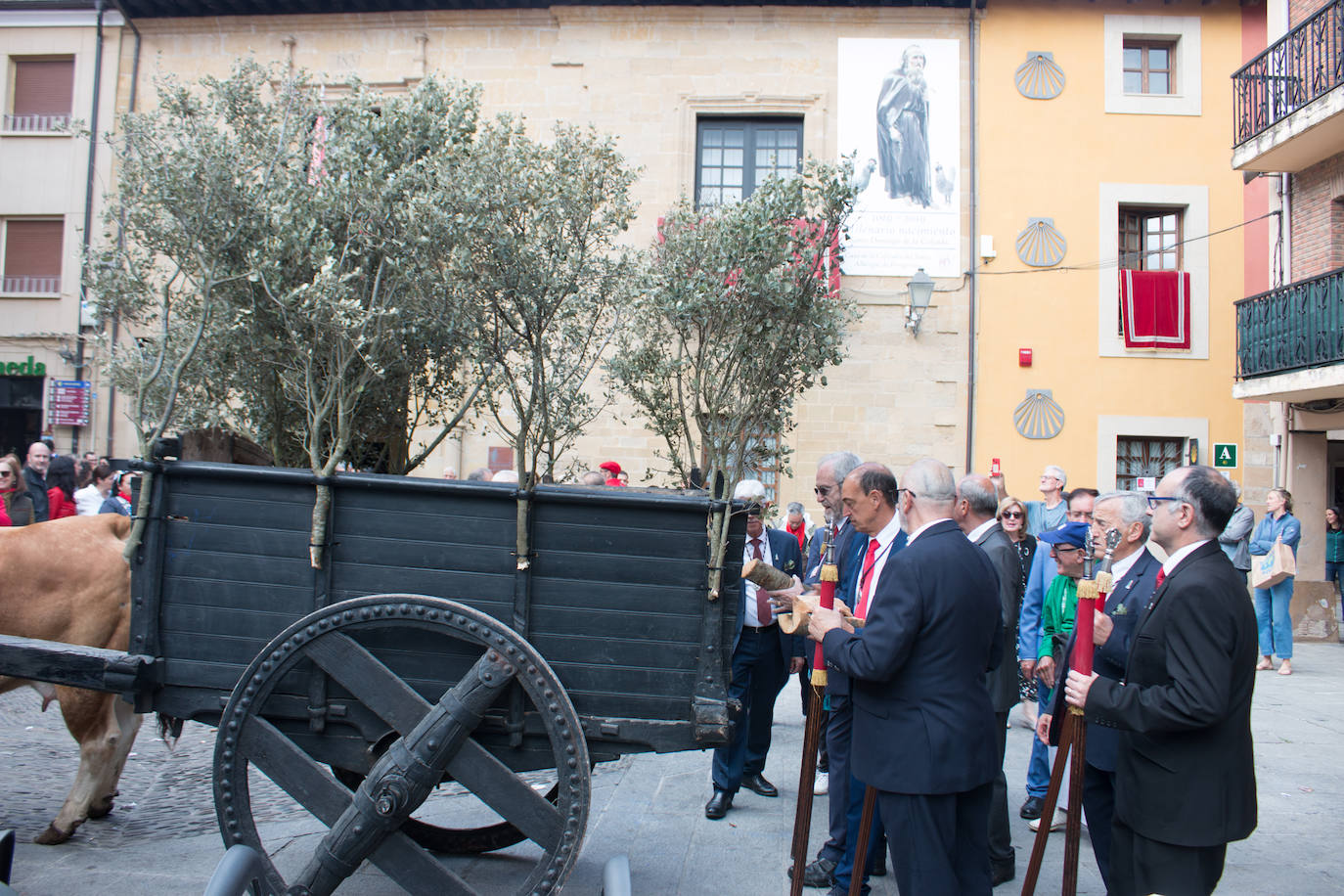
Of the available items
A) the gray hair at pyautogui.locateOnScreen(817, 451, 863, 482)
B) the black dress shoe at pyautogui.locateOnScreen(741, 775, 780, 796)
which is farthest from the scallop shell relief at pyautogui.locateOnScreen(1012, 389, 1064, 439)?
the gray hair at pyautogui.locateOnScreen(817, 451, 863, 482)

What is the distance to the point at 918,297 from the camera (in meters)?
14.0

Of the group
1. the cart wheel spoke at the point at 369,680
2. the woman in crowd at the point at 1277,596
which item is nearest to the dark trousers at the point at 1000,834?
the cart wheel spoke at the point at 369,680

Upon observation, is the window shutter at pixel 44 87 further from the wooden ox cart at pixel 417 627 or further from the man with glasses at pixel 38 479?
the wooden ox cart at pixel 417 627

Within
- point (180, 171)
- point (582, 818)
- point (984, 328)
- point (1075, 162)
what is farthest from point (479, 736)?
point (1075, 162)

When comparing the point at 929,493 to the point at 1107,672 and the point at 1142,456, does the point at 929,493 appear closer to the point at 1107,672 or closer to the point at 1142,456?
the point at 1107,672

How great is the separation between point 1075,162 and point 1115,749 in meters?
13.5

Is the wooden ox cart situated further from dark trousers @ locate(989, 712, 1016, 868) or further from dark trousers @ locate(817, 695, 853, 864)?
dark trousers @ locate(989, 712, 1016, 868)

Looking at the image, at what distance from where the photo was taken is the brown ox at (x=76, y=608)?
14.1 feet

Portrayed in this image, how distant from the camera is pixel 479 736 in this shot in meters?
3.25

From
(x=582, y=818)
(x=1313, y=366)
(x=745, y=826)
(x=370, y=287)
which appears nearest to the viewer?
(x=582, y=818)

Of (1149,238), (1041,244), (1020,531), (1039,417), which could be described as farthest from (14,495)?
(1149,238)

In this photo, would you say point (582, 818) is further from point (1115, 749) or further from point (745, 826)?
point (745, 826)

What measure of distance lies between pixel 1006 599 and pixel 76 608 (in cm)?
460

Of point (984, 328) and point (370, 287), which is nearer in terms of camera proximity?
point (370, 287)
